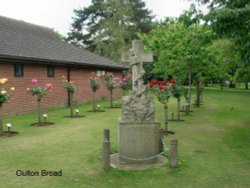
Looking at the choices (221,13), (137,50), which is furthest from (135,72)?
(221,13)

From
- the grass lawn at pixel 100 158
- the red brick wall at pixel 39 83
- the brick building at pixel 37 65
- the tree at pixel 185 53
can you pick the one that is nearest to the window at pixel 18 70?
→ the brick building at pixel 37 65

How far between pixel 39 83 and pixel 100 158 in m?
10.9

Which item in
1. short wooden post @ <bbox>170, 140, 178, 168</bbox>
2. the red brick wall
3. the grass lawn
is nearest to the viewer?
the grass lawn

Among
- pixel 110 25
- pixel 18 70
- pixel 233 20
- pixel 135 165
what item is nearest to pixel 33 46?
pixel 18 70

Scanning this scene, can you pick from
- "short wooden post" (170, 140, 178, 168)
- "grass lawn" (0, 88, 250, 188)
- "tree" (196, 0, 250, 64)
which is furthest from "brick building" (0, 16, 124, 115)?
"tree" (196, 0, 250, 64)

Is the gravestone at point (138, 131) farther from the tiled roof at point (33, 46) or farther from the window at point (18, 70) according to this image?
the window at point (18, 70)

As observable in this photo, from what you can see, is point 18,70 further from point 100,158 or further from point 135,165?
point 135,165

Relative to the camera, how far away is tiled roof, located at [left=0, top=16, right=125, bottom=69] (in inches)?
607

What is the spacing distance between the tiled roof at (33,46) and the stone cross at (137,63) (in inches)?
351

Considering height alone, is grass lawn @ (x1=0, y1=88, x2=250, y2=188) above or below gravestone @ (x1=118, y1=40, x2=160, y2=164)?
below

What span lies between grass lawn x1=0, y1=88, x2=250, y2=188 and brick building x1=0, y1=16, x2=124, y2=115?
4.07 meters

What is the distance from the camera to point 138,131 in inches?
257

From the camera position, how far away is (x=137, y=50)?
6.93 m

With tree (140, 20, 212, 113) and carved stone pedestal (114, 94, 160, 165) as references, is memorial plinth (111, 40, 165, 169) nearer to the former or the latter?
carved stone pedestal (114, 94, 160, 165)
